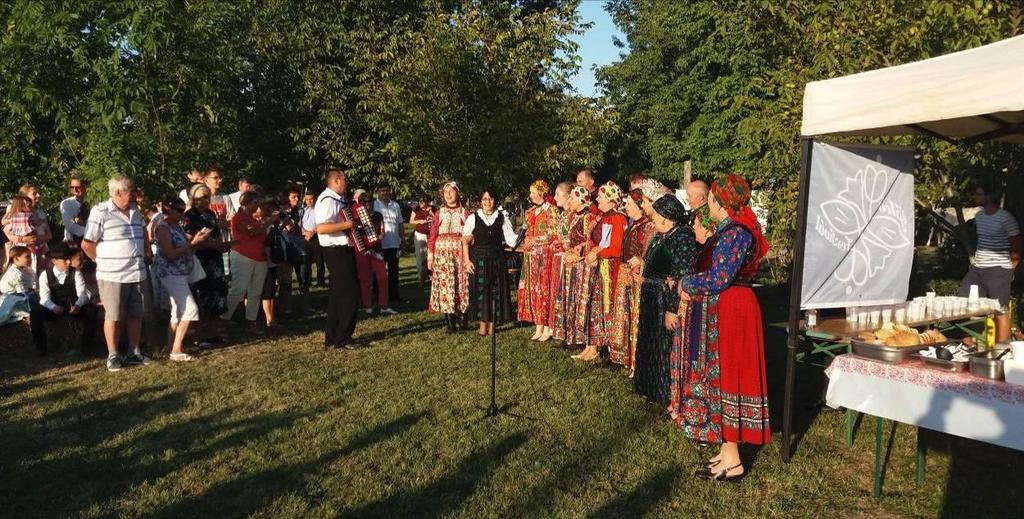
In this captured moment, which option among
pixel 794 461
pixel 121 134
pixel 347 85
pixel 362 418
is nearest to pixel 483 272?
pixel 362 418

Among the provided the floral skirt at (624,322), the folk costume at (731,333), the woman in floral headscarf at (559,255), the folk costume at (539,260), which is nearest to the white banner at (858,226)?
the folk costume at (731,333)

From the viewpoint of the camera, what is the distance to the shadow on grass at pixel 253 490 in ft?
13.2

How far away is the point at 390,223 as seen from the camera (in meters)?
11.8

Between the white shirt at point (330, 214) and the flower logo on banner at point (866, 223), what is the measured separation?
15.8 ft

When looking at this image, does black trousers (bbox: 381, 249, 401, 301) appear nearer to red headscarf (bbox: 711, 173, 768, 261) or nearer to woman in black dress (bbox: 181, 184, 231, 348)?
woman in black dress (bbox: 181, 184, 231, 348)

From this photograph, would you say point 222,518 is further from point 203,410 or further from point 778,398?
point 778,398

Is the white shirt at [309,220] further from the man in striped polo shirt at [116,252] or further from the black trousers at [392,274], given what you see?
the man in striped polo shirt at [116,252]

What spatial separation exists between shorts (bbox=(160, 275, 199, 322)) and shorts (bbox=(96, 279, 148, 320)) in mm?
235

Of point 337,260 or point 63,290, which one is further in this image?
point 63,290

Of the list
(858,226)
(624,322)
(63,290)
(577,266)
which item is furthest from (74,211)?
(858,226)

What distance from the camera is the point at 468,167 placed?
14547 millimetres

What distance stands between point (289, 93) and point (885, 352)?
50.0ft

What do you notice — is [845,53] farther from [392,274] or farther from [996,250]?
[392,274]

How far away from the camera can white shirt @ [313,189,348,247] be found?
7656 millimetres
